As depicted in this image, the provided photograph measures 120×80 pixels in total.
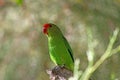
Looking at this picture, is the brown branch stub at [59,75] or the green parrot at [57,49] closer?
the brown branch stub at [59,75]

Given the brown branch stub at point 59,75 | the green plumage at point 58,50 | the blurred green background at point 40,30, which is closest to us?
the brown branch stub at point 59,75

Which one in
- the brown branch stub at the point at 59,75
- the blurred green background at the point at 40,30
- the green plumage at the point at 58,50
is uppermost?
the blurred green background at the point at 40,30

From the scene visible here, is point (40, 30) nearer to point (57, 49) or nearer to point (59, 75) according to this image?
point (57, 49)

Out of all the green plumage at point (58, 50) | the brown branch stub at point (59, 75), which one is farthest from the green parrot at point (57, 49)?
the brown branch stub at point (59, 75)

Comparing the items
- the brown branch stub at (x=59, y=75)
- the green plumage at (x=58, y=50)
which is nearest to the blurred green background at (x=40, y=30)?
the green plumage at (x=58, y=50)

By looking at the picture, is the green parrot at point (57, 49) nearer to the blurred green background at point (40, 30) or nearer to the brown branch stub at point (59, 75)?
the brown branch stub at point (59, 75)

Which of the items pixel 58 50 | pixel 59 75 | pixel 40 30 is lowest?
pixel 59 75

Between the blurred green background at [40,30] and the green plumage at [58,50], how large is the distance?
2.63 meters

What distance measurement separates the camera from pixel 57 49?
264 cm

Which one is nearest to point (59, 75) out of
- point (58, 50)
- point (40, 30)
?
point (58, 50)

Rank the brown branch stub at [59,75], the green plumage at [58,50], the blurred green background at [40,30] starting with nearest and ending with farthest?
the brown branch stub at [59,75], the green plumage at [58,50], the blurred green background at [40,30]

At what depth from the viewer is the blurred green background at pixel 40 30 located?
5.45 metres

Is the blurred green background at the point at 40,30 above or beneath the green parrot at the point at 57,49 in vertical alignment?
above

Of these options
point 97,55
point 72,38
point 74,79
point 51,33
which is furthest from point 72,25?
point 74,79
